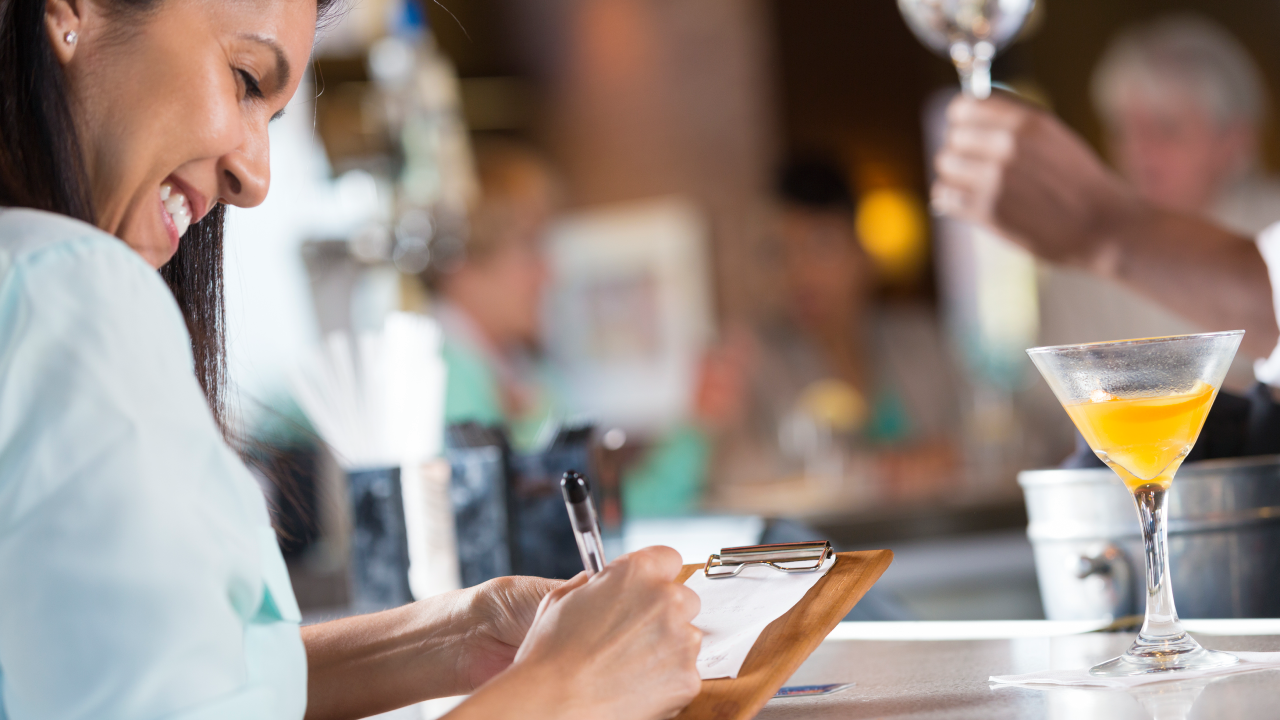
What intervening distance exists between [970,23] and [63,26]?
3.31 feet

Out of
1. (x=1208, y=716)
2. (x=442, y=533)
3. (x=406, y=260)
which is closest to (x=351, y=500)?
(x=442, y=533)

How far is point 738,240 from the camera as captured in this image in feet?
18.1

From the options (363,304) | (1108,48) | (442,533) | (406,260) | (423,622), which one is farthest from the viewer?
(1108,48)

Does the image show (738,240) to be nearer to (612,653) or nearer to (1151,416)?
(1151,416)

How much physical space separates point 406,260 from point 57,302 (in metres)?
2.85

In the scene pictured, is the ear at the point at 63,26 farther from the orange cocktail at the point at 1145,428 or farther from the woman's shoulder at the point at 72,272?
the orange cocktail at the point at 1145,428

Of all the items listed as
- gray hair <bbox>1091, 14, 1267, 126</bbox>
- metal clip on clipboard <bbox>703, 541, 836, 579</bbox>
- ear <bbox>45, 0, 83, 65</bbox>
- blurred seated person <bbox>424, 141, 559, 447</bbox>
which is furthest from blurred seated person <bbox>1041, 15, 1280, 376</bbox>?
ear <bbox>45, 0, 83, 65</bbox>

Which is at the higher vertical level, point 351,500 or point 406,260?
point 406,260

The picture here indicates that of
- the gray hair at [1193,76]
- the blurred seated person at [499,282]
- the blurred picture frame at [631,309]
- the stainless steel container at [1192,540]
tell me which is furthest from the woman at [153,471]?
the blurred picture frame at [631,309]

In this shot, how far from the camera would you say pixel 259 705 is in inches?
22.9

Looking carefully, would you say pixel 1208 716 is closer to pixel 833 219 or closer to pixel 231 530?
pixel 231 530

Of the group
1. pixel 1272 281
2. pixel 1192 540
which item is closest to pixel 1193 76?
pixel 1272 281

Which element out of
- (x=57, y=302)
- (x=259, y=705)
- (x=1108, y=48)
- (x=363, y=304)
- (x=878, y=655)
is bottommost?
(x=878, y=655)

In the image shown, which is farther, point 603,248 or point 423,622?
point 603,248
